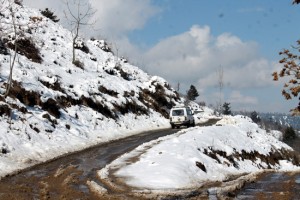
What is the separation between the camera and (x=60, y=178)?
15273mm

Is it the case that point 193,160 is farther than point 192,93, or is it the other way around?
point 192,93

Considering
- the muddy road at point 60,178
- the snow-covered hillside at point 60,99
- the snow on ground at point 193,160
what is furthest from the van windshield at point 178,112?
the muddy road at point 60,178

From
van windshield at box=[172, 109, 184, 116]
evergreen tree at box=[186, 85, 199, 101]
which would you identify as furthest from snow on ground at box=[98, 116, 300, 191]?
evergreen tree at box=[186, 85, 199, 101]

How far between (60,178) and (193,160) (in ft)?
23.6

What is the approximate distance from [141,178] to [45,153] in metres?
8.19

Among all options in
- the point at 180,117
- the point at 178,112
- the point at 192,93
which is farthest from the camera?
the point at 192,93

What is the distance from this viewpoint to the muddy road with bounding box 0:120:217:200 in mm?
12602

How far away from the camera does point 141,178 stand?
14945mm

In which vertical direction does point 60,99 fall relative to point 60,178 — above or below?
above

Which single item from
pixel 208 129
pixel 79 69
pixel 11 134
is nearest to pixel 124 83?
pixel 79 69

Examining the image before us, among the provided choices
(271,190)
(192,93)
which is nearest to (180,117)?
(271,190)

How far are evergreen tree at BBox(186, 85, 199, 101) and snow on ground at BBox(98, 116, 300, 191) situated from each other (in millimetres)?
61117

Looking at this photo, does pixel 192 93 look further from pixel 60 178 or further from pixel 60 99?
pixel 60 178

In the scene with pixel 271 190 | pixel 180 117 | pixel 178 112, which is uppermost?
pixel 178 112
